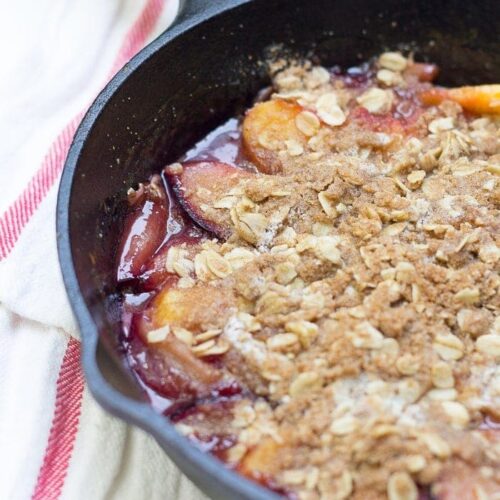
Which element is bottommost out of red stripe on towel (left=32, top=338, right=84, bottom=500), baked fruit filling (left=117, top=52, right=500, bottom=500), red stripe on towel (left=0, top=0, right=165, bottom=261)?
red stripe on towel (left=32, top=338, right=84, bottom=500)

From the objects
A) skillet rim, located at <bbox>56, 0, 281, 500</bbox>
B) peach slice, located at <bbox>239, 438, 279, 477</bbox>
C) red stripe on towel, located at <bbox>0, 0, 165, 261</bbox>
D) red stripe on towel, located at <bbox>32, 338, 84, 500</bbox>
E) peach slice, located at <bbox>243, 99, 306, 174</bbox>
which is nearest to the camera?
skillet rim, located at <bbox>56, 0, 281, 500</bbox>

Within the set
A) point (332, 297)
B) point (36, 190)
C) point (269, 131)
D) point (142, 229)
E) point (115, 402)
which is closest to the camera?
point (115, 402)

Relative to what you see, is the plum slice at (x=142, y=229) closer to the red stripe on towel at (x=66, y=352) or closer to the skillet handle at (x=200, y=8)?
the red stripe on towel at (x=66, y=352)

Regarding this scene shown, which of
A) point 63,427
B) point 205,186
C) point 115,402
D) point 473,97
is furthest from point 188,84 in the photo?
point 115,402

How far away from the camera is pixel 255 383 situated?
1.50 metres

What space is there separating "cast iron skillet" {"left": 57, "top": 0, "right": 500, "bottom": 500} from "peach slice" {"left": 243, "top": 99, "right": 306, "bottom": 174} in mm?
173

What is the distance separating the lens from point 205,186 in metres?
1.83

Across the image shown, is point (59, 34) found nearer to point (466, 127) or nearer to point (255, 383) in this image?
point (466, 127)

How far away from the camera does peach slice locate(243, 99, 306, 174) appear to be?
188cm

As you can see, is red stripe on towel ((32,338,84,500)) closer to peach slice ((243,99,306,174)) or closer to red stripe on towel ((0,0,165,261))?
red stripe on towel ((0,0,165,261))

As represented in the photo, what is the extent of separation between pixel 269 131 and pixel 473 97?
0.51 meters

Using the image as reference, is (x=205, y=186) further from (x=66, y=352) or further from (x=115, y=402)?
(x=115, y=402)

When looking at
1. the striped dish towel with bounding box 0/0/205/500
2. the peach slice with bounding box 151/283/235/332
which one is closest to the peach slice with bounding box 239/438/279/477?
the peach slice with bounding box 151/283/235/332

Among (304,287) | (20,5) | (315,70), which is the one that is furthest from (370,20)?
(20,5)
